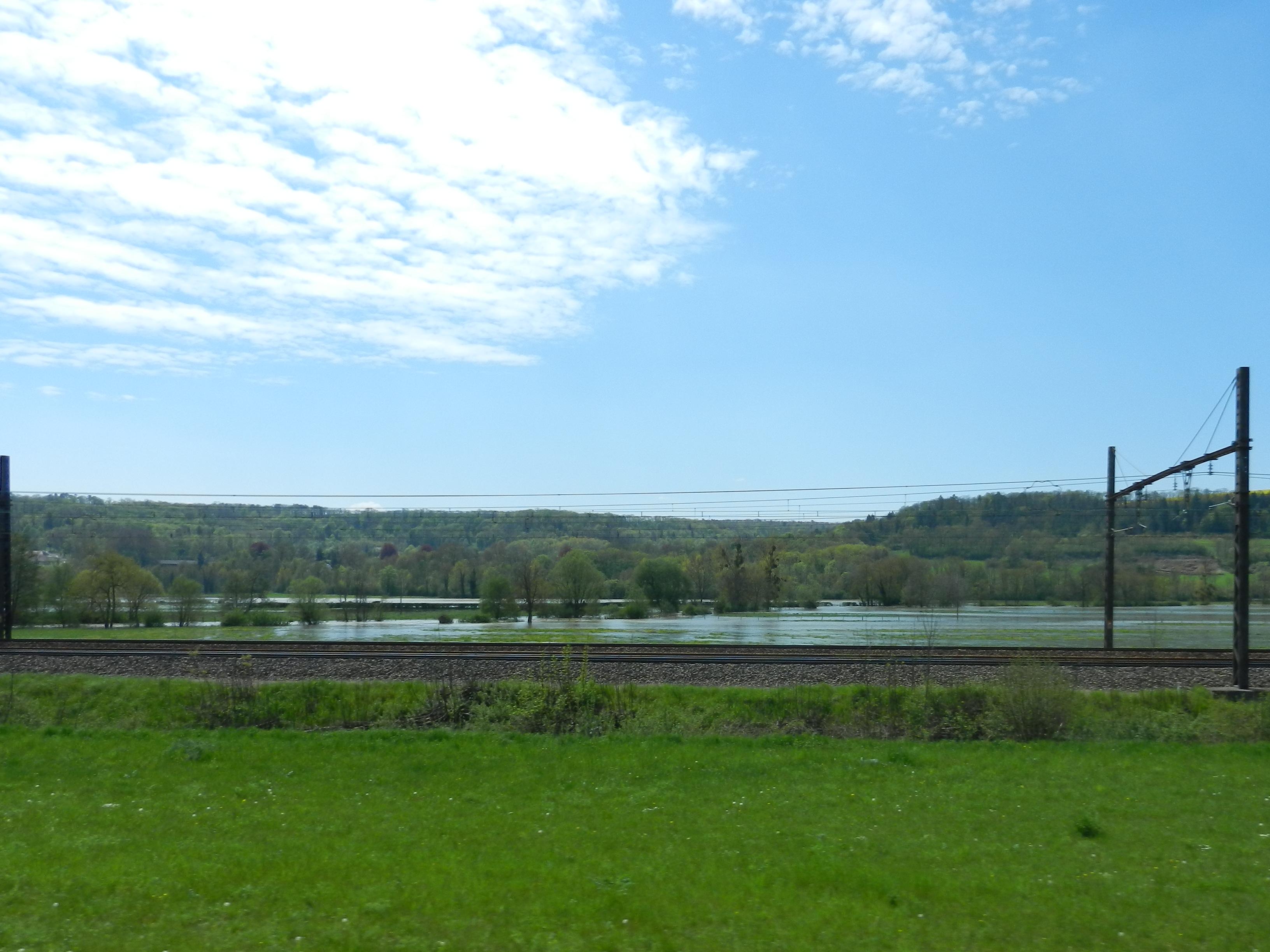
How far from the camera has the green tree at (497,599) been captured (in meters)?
50.8

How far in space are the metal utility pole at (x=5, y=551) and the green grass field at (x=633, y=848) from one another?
66.5 feet

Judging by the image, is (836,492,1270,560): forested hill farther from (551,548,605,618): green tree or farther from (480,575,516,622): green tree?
(480,575,516,622): green tree

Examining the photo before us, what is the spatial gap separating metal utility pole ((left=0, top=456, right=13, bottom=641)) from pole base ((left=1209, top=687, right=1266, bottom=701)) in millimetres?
35179

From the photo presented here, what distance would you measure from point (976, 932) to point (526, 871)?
387 centimetres

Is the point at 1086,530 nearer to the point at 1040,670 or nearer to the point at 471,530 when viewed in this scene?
the point at 1040,670

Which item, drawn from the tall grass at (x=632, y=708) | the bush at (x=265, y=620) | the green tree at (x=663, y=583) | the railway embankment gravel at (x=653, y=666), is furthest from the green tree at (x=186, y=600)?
the green tree at (x=663, y=583)

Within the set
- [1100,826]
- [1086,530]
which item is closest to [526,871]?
[1100,826]

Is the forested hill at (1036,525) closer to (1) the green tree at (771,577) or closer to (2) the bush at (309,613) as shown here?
(1) the green tree at (771,577)

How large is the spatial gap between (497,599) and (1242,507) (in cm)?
3633

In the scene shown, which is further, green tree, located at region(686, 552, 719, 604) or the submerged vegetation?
green tree, located at region(686, 552, 719, 604)

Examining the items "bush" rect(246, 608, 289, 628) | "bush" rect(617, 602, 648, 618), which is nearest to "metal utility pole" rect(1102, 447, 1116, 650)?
"bush" rect(617, 602, 648, 618)

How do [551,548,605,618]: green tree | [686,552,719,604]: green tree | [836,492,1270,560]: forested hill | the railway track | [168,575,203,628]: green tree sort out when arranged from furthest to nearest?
[686,552,719,604]: green tree
[551,548,605,618]: green tree
[168,575,203,628]: green tree
[836,492,1270,560]: forested hill
the railway track

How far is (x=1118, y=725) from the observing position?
1795 cm

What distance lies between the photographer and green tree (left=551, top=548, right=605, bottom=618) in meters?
54.1
